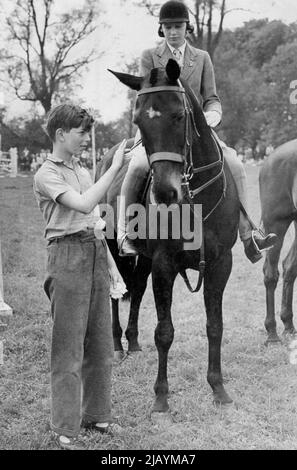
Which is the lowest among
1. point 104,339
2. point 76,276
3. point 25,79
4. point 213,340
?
point 213,340

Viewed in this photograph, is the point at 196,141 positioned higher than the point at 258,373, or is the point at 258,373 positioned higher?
the point at 196,141

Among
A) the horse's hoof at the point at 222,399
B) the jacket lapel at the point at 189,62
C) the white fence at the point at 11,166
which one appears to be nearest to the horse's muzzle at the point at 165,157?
the jacket lapel at the point at 189,62

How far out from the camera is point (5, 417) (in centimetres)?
432

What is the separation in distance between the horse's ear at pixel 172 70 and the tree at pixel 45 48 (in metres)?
10.0

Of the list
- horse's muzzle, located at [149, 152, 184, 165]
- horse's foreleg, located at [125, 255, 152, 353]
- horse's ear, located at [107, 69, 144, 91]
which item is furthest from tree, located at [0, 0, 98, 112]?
horse's muzzle, located at [149, 152, 184, 165]

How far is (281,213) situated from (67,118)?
12.2 feet

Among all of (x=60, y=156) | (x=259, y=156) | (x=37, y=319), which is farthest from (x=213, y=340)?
(x=259, y=156)

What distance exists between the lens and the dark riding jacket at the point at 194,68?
4602mm

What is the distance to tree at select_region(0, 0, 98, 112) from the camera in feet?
45.7

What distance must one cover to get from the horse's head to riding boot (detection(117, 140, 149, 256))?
0.82m

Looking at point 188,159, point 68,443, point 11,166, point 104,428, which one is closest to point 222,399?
point 104,428

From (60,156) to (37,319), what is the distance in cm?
354

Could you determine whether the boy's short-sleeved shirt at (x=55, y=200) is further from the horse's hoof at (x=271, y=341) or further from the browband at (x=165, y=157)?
the horse's hoof at (x=271, y=341)
